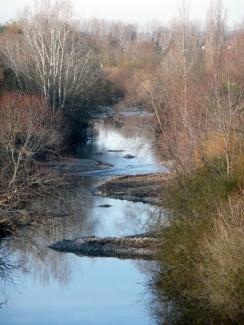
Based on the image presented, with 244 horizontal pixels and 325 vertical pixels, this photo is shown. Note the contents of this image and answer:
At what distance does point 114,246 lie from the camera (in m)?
17.8

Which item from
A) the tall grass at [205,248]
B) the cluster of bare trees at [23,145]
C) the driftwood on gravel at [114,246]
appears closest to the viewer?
the tall grass at [205,248]

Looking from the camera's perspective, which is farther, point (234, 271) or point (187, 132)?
point (187, 132)

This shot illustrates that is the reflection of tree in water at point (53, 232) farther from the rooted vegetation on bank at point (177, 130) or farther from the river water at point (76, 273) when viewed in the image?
the rooted vegetation on bank at point (177, 130)

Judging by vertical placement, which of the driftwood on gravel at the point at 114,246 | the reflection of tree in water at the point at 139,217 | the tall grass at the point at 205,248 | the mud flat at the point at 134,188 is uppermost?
the tall grass at the point at 205,248

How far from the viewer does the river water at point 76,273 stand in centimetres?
1345

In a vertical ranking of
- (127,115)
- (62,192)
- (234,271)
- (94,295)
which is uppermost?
(234,271)

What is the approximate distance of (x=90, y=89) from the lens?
38562 millimetres

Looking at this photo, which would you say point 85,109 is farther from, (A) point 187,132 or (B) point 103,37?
(B) point 103,37

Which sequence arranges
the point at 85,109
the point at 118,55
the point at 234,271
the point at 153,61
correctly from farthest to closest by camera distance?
the point at 118,55 → the point at 153,61 → the point at 85,109 → the point at 234,271

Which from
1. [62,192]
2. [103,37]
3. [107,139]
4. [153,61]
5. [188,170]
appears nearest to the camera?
[188,170]

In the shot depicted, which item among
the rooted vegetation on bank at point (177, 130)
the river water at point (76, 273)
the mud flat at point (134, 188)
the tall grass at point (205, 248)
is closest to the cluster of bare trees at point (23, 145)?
the rooted vegetation on bank at point (177, 130)

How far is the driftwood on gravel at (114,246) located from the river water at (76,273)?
31 cm

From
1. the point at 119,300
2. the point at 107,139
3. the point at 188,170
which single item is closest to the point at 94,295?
the point at 119,300

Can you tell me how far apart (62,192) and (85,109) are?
1384cm
